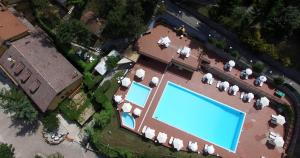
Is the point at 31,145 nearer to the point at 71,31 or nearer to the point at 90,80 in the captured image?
the point at 90,80

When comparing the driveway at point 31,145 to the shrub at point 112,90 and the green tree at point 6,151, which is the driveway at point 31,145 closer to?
the green tree at point 6,151

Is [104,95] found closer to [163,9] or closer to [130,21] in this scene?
[130,21]

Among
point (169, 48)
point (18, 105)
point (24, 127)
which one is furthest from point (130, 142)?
point (18, 105)

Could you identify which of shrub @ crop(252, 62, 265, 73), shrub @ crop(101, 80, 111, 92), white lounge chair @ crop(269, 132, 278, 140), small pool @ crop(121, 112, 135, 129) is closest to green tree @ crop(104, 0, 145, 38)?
shrub @ crop(101, 80, 111, 92)

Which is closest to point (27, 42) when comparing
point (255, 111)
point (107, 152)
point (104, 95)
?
point (104, 95)

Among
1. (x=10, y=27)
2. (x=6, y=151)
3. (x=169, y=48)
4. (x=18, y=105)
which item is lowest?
(x=6, y=151)

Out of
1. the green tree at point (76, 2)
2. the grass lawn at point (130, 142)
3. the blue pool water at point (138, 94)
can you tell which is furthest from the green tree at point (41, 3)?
the grass lawn at point (130, 142)

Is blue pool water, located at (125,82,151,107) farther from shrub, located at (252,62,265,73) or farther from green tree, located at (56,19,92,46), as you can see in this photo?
shrub, located at (252,62,265,73)
